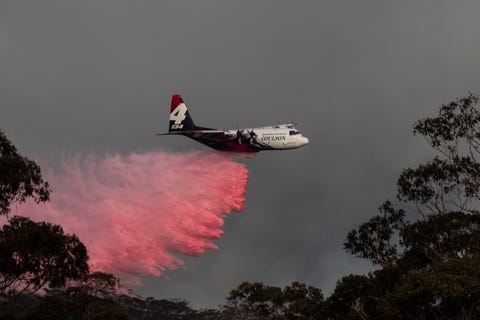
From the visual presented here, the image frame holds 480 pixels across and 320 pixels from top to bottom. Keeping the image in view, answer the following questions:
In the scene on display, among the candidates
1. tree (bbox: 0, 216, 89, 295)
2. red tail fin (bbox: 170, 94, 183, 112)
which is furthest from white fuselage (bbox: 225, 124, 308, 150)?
tree (bbox: 0, 216, 89, 295)

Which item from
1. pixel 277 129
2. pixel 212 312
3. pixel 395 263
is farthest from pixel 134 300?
pixel 395 263

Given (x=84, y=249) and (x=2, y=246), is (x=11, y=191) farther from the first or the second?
(x=84, y=249)

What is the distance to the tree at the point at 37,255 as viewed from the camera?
3562 centimetres

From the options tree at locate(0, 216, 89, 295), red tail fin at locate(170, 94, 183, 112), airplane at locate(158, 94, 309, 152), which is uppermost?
red tail fin at locate(170, 94, 183, 112)

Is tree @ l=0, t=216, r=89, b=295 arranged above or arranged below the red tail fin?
below

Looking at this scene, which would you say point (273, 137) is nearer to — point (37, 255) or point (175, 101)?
point (175, 101)

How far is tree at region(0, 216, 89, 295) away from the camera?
117 ft

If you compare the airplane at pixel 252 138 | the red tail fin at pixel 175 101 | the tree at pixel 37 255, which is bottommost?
the tree at pixel 37 255

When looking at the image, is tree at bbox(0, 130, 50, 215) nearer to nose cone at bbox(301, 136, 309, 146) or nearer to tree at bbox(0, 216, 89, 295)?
tree at bbox(0, 216, 89, 295)

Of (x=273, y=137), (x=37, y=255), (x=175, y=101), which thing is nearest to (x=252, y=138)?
(x=273, y=137)

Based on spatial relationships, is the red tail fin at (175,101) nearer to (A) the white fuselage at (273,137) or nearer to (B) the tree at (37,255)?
(A) the white fuselage at (273,137)

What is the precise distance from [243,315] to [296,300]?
8.00m

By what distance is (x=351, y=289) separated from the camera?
166ft

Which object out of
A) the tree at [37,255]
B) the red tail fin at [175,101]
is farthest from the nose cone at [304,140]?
the tree at [37,255]
